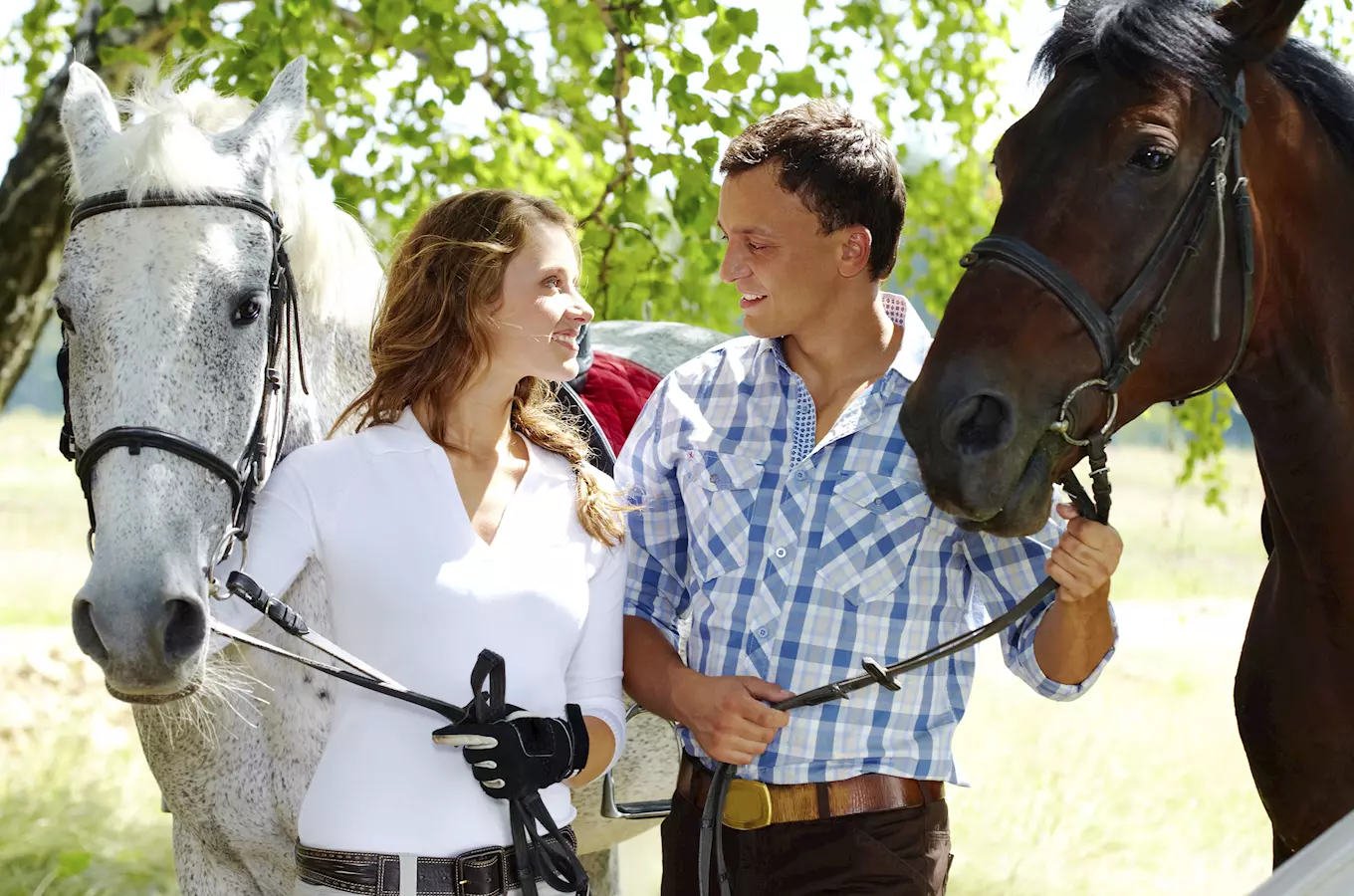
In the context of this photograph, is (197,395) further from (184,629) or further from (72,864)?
(72,864)

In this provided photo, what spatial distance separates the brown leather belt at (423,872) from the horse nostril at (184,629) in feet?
1.09

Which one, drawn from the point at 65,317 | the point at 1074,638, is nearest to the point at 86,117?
the point at 65,317

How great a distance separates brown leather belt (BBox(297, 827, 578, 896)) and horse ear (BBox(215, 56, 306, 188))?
111 centimetres

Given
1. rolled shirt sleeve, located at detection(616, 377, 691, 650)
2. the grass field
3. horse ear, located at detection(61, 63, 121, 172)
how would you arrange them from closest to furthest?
horse ear, located at detection(61, 63, 121, 172) < rolled shirt sleeve, located at detection(616, 377, 691, 650) < the grass field

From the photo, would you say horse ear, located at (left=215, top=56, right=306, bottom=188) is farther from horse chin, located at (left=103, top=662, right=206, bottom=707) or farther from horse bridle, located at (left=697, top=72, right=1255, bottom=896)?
horse bridle, located at (left=697, top=72, right=1255, bottom=896)

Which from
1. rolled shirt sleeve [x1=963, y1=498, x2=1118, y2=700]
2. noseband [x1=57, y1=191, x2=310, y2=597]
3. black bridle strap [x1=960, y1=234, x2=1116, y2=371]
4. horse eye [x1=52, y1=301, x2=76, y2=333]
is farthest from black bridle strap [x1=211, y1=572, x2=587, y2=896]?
black bridle strap [x1=960, y1=234, x2=1116, y2=371]

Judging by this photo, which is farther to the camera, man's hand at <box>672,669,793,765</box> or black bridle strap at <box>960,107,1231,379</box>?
man's hand at <box>672,669,793,765</box>

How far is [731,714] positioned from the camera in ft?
6.03

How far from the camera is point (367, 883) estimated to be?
64.8 inches

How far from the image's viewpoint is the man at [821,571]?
6.13 ft

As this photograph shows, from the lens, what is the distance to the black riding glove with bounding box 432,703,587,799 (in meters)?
1.65

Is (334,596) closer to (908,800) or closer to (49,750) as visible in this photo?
(908,800)

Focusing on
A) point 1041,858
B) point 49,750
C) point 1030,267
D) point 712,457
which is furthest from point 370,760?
point 49,750

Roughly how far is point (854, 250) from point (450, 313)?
2.17 ft
